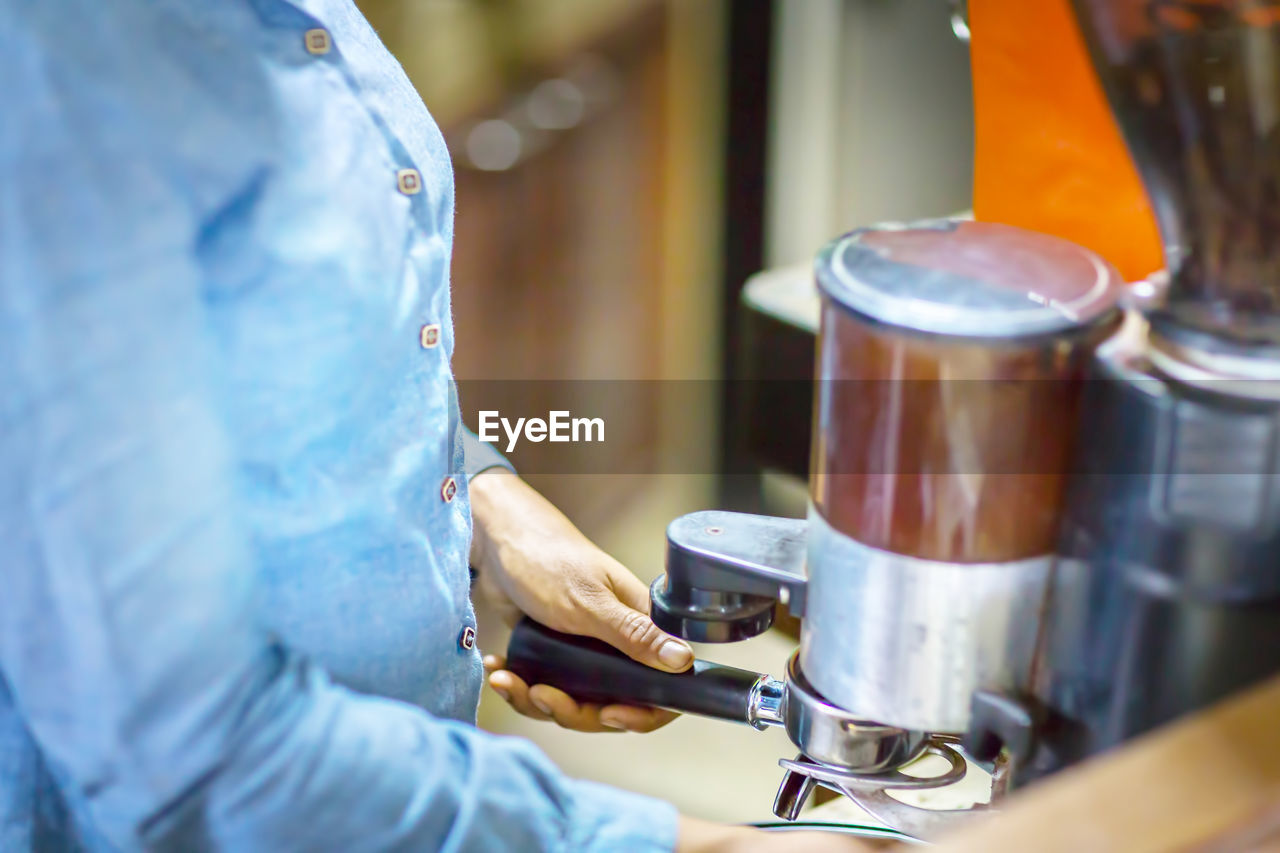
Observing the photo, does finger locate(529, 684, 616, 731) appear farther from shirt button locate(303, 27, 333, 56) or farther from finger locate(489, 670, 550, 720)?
shirt button locate(303, 27, 333, 56)

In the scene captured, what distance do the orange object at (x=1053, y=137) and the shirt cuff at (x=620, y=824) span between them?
1.34 ft

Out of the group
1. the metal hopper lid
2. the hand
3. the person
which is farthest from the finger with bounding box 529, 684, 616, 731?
the metal hopper lid

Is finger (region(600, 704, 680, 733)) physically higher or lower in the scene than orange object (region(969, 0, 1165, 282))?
lower

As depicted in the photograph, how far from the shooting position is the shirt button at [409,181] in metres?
0.60

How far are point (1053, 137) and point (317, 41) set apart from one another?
1.42ft

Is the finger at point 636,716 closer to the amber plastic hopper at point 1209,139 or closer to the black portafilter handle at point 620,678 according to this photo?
the black portafilter handle at point 620,678

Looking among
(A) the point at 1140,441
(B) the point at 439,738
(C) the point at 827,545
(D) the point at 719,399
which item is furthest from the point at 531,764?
(D) the point at 719,399

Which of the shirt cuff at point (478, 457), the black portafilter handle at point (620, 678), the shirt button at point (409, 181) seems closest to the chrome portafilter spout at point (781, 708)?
the black portafilter handle at point (620, 678)

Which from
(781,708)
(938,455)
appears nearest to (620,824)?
(781,708)

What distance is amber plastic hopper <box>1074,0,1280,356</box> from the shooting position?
42cm

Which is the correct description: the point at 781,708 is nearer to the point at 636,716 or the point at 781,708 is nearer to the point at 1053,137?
the point at 636,716

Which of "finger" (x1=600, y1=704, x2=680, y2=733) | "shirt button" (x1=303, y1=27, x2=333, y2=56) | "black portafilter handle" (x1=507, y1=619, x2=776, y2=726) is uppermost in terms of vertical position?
"shirt button" (x1=303, y1=27, x2=333, y2=56)

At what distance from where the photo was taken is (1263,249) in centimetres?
44

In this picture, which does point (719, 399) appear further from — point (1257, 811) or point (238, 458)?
point (1257, 811)
